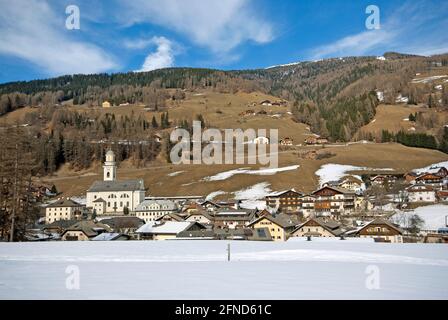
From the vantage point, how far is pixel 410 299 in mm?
10078

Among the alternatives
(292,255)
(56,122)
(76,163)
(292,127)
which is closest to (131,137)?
(76,163)

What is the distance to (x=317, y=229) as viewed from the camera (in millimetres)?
58469

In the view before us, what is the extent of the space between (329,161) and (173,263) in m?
119

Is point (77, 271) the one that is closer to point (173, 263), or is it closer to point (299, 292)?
point (173, 263)

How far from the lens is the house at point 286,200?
3701 inches

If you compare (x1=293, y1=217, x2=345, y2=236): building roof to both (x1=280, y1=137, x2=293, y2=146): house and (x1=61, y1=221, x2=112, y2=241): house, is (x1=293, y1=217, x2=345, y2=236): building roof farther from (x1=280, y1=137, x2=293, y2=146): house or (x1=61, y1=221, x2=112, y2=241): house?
(x1=280, y1=137, x2=293, y2=146): house

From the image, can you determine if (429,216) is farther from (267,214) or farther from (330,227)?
(267,214)

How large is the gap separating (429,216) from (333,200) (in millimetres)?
24743

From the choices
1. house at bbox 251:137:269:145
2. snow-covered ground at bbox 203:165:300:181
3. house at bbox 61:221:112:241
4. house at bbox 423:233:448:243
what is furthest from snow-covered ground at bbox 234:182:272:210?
house at bbox 251:137:269:145

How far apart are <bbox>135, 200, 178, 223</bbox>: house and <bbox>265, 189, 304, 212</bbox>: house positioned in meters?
24.6

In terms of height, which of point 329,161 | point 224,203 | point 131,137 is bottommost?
point 224,203

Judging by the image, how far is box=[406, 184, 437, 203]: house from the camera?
82750 mm

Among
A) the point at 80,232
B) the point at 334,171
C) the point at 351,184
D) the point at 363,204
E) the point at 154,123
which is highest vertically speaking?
the point at 154,123

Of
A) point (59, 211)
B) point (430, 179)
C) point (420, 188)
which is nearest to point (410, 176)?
point (430, 179)
